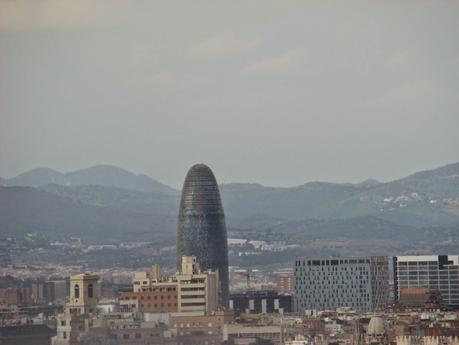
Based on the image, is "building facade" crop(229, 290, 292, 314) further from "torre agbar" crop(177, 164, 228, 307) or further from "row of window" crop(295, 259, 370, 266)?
"torre agbar" crop(177, 164, 228, 307)

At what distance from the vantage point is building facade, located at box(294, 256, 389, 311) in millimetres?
122125

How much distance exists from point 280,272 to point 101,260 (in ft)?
63.1

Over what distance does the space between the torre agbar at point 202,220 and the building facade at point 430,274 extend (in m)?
8.99

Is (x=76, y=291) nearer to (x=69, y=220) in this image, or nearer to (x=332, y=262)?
(x=332, y=262)

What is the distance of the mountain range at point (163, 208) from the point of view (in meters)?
150

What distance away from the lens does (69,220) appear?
15025 cm

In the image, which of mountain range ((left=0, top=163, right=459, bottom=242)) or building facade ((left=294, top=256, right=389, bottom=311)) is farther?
mountain range ((left=0, top=163, right=459, bottom=242))

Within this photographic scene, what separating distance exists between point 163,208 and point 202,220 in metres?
56.5

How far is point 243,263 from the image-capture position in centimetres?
16025

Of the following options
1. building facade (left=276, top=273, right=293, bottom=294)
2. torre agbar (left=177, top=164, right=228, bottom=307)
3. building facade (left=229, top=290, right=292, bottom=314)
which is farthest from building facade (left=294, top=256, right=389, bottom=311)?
torre agbar (left=177, top=164, right=228, bottom=307)

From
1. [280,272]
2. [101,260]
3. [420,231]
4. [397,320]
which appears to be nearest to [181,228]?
[101,260]

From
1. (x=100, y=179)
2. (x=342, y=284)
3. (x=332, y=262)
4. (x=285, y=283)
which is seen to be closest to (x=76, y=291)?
(x=342, y=284)

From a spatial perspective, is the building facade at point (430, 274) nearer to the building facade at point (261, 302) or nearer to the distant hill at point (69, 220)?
the building facade at point (261, 302)

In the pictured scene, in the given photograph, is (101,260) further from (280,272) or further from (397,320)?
(397,320)
